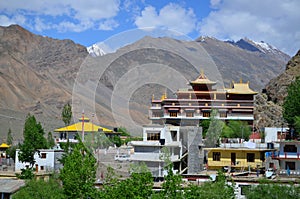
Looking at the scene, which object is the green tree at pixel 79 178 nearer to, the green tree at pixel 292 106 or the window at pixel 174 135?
the window at pixel 174 135

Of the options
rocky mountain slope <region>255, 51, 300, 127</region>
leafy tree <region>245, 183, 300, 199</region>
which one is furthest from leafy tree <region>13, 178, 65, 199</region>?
rocky mountain slope <region>255, 51, 300, 127</region>

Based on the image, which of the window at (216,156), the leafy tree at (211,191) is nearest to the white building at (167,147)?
the window at (216,156)

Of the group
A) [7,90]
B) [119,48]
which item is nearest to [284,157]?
[119,48]

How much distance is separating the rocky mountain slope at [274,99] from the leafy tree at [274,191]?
119ft

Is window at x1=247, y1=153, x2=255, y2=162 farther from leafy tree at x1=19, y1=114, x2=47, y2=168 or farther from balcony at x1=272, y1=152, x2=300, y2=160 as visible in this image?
leafy tree at x1=19, y1=114, x2=47, y2=168

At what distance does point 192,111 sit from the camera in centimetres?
5244

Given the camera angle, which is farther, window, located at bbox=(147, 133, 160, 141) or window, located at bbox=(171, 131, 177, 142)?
window, located at bbox=(171, 131, 177, 142)

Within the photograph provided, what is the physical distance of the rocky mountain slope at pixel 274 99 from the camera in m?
60.6

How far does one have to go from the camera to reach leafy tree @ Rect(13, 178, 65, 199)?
26.5 metres

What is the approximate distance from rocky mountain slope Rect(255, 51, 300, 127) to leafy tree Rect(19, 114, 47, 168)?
26329 mm

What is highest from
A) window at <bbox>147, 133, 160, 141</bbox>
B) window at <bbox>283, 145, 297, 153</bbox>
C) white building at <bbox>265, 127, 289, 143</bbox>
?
white building at <bbox>265, 127, 289, 143</bbox>

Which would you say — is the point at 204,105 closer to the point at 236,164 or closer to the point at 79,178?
the point at 236,164

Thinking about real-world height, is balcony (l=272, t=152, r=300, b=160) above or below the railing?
above

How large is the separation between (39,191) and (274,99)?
1906 inches
